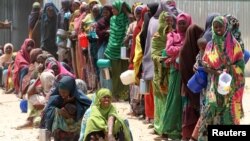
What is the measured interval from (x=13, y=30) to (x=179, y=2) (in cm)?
583

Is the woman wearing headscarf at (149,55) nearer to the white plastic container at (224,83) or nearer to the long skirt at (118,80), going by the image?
the white plastic container at (224,83)

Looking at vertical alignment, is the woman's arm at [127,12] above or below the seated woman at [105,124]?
above

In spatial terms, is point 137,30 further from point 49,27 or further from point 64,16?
point 49,27

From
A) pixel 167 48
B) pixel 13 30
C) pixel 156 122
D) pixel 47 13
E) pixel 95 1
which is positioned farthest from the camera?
pixel 13 30

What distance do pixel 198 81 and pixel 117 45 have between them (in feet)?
14.0

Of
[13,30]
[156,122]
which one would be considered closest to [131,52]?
[156,122]

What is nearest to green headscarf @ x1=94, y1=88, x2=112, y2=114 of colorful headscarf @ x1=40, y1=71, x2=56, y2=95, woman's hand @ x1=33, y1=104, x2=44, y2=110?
colorful headscarf @ x1=40, y1=71, x2=56, y2=95

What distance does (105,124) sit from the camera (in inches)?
240

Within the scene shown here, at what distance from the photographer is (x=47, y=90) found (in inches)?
333

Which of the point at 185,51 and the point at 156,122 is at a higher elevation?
the point at 185,51

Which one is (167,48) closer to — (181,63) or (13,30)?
(181,63)

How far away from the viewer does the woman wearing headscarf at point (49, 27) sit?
1328 cm

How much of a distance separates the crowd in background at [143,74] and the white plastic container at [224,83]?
15cm

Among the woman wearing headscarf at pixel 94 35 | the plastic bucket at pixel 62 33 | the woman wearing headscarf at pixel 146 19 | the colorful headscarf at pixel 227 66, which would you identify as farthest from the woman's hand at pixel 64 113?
the plastic bucket at pixel 62 33
